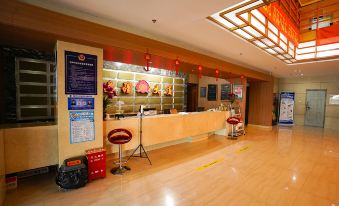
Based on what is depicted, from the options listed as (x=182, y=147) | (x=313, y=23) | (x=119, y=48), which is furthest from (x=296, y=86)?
(x=119, y=48)

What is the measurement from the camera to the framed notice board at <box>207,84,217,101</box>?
8977 mm

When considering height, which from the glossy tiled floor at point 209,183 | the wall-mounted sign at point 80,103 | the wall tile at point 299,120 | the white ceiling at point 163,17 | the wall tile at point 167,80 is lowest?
the glossy tiled floor at point 209,183

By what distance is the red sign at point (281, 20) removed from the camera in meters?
3.86

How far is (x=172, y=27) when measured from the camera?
3.27 meters

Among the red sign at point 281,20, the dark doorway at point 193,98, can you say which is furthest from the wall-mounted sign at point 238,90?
the dark doorway at point 193,98

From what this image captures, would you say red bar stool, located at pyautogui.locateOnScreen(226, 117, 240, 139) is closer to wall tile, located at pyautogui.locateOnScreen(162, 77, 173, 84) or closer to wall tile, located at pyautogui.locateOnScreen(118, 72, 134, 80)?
wall tile, located at pyautogui.locateOnScreen(162, 77, 173, 84)

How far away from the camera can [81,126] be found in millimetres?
2922

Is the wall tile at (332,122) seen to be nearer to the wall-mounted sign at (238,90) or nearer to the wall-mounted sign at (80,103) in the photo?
the wall-mounted sign at (238,90)

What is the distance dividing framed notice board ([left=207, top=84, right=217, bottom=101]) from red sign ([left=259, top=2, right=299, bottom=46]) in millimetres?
4016

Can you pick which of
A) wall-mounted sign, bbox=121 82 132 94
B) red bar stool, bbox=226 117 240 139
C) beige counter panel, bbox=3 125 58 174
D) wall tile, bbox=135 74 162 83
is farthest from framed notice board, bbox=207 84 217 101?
beige counter panel, bbox=3 125 58 174

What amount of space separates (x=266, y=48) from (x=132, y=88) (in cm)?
444

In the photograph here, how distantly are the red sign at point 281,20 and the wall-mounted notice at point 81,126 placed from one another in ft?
13.2

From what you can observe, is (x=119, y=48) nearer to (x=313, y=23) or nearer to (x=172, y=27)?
(x=172, y=27)

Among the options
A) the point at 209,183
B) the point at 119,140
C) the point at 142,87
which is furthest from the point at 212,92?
the point at 119,140
